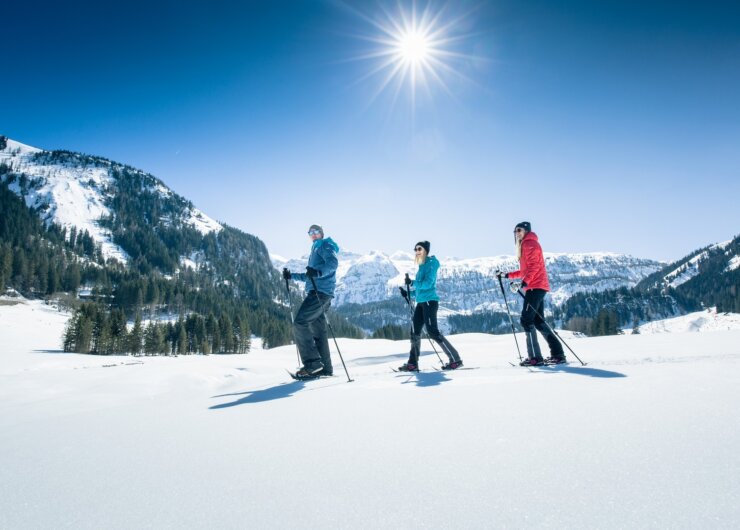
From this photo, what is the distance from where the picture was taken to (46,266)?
318 ft

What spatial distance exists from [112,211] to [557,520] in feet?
803

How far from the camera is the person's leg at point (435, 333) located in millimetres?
6540

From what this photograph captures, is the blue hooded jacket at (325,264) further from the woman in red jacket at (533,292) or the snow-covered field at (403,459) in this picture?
the woman in red jacket at (533,292)

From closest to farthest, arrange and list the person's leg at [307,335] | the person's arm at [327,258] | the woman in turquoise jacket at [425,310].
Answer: the person's leg at [307,335], the woman in turquoise jacket at [425,310], the person's arm at [327,258]

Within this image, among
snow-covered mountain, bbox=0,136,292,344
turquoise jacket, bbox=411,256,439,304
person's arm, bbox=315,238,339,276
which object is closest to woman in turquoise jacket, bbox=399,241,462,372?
turquoise jacket, bbox=411,256,439,304

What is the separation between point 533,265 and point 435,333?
2317 millimetres

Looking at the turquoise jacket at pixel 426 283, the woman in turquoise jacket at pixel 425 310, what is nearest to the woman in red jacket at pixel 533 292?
the woman in turquoise jacket at pixel 425 310

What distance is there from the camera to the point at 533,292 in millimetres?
6680

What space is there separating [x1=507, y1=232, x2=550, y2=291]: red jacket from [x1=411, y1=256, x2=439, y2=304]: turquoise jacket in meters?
1.74

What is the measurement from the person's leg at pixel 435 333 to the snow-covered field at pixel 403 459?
2.44m

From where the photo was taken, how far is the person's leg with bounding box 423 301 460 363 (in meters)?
6.54

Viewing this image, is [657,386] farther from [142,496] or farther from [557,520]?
[142,496]

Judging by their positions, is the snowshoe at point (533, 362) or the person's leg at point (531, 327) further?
the person's leg at point (531, 327)

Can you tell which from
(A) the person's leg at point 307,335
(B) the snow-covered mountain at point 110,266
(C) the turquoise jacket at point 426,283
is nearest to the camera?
(A) the person's leg at point 307,335
